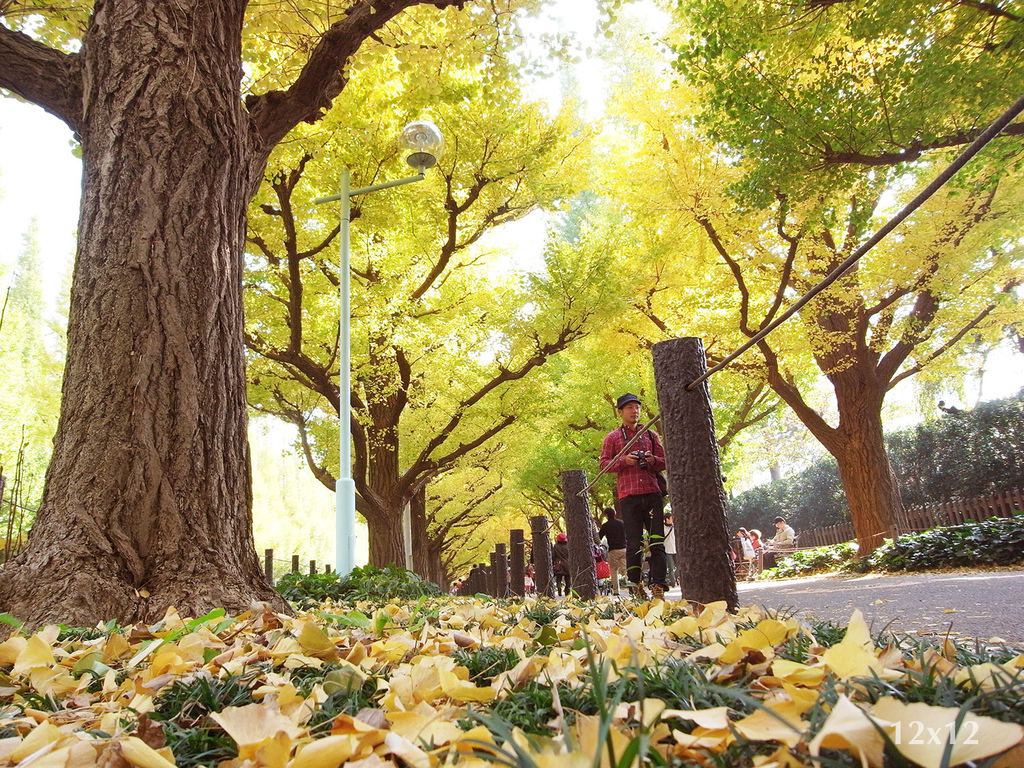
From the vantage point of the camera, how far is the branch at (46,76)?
323 centimetres

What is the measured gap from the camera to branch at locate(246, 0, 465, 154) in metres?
3.93

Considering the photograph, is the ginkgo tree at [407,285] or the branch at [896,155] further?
the ginkgo tree at [407,285]

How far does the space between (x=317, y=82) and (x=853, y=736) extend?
4.36 meters

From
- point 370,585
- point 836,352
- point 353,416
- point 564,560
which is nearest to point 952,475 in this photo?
point 836,352

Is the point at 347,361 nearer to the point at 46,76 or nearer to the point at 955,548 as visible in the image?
the point at 46,76

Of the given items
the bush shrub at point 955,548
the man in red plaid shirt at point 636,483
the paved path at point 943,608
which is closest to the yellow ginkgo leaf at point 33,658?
the paved path at point 943,608

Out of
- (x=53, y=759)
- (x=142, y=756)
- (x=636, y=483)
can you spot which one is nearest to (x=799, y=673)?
(x=142, y=756)

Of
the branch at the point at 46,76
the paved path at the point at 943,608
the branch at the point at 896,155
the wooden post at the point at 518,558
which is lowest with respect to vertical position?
the paved path at the point at 943,608

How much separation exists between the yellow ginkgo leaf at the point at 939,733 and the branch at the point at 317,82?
156 inches

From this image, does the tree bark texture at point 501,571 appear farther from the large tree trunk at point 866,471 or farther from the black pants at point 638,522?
the black pants at point 638,522

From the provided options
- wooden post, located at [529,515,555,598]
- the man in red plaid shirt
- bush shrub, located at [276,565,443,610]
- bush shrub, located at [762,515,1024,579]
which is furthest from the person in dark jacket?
bush shrub, located at [762,515,1024,579]

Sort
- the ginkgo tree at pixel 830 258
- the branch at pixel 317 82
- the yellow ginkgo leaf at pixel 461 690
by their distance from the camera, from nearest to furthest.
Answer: the yellow ginkgo leaf at pixel 461 690 → the branch at pixel 317 82 → the ginkgo tree at pixel 830 258

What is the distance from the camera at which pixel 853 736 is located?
2.12 ft

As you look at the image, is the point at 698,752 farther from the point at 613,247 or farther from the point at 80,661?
the point at 613,247
